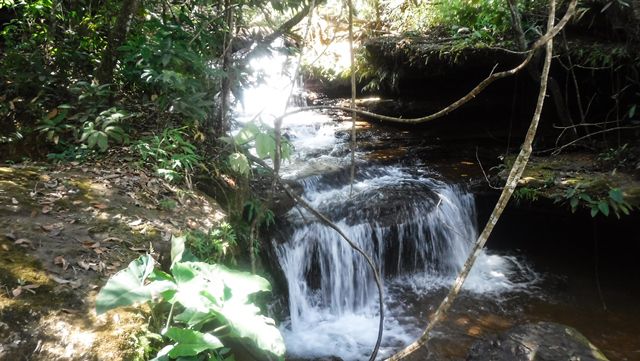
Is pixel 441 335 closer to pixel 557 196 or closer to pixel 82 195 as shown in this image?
pixel 557 196

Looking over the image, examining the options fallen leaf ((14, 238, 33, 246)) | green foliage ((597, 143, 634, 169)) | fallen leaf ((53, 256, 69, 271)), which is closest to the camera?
fallen leaf ((53, 256, 69, 271))

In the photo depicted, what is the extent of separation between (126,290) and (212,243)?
58.7 inches

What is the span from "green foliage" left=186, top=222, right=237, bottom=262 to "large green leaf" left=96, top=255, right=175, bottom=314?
1.19m

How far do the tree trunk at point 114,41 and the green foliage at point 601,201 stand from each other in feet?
20.3

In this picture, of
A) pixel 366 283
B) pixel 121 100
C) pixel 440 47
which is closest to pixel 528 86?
pixel 440 47

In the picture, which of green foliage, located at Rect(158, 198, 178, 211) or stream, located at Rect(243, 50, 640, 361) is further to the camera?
stream, located at Rect(243, 50, 640, 361)

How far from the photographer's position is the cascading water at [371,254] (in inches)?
209

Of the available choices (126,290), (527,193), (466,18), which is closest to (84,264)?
(126,290)

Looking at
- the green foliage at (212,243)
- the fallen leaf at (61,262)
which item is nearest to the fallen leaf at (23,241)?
the fallen leaf at (61,262)

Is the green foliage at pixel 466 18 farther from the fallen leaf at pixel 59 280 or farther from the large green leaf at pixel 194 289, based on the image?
the fallen leaf at pixel 59 280

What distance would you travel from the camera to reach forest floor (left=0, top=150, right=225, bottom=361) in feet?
7.45

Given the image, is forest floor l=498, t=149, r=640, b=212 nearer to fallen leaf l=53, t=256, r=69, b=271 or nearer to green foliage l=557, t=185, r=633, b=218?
green foliage l=557, t=185, r=633, b=218

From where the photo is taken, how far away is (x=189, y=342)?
206cm

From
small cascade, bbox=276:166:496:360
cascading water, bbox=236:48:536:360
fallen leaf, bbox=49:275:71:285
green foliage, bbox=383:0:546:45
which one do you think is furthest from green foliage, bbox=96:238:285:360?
green foliage, bbox=383:0:546:45
